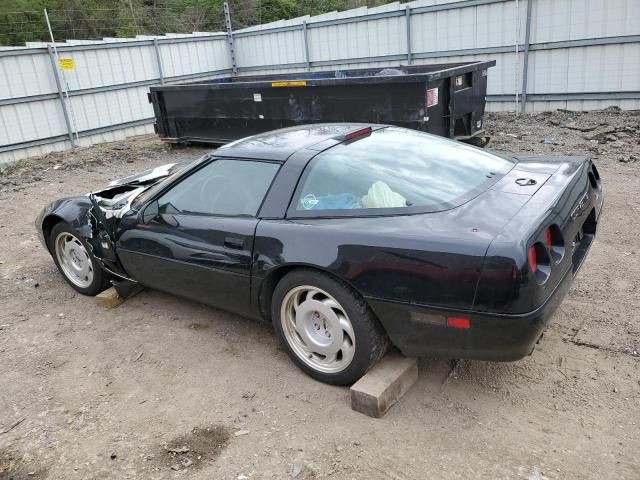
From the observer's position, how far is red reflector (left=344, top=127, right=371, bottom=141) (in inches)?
140

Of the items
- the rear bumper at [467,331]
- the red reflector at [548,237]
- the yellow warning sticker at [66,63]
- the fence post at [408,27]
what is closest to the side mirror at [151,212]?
the rear bumper at [467,331]

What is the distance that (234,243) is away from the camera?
3.32 metres

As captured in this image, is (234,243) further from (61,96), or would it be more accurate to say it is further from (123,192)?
(61,96)

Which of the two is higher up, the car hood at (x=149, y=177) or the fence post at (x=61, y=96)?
the fence post at (x=61, y=96)

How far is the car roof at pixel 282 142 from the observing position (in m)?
3.43

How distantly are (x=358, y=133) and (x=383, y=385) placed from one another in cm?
168

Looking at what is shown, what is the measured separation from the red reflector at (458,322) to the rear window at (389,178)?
607mm

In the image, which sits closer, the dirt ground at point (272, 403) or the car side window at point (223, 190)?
the dirt ground at point (272, 403)

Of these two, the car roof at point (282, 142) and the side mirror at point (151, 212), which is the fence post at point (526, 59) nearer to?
the car roof at point (282, 142)

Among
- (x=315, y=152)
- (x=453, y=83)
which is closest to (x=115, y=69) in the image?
(x=453, y=83)

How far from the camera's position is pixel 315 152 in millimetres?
3305

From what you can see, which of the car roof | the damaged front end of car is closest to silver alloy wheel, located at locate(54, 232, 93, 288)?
the damaged front end of car

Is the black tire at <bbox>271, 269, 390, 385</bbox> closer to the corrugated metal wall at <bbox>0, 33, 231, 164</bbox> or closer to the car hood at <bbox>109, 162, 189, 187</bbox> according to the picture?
the car hood at <bbox>109, 162, 189, 187</bbox>

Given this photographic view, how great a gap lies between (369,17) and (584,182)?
1144cm
